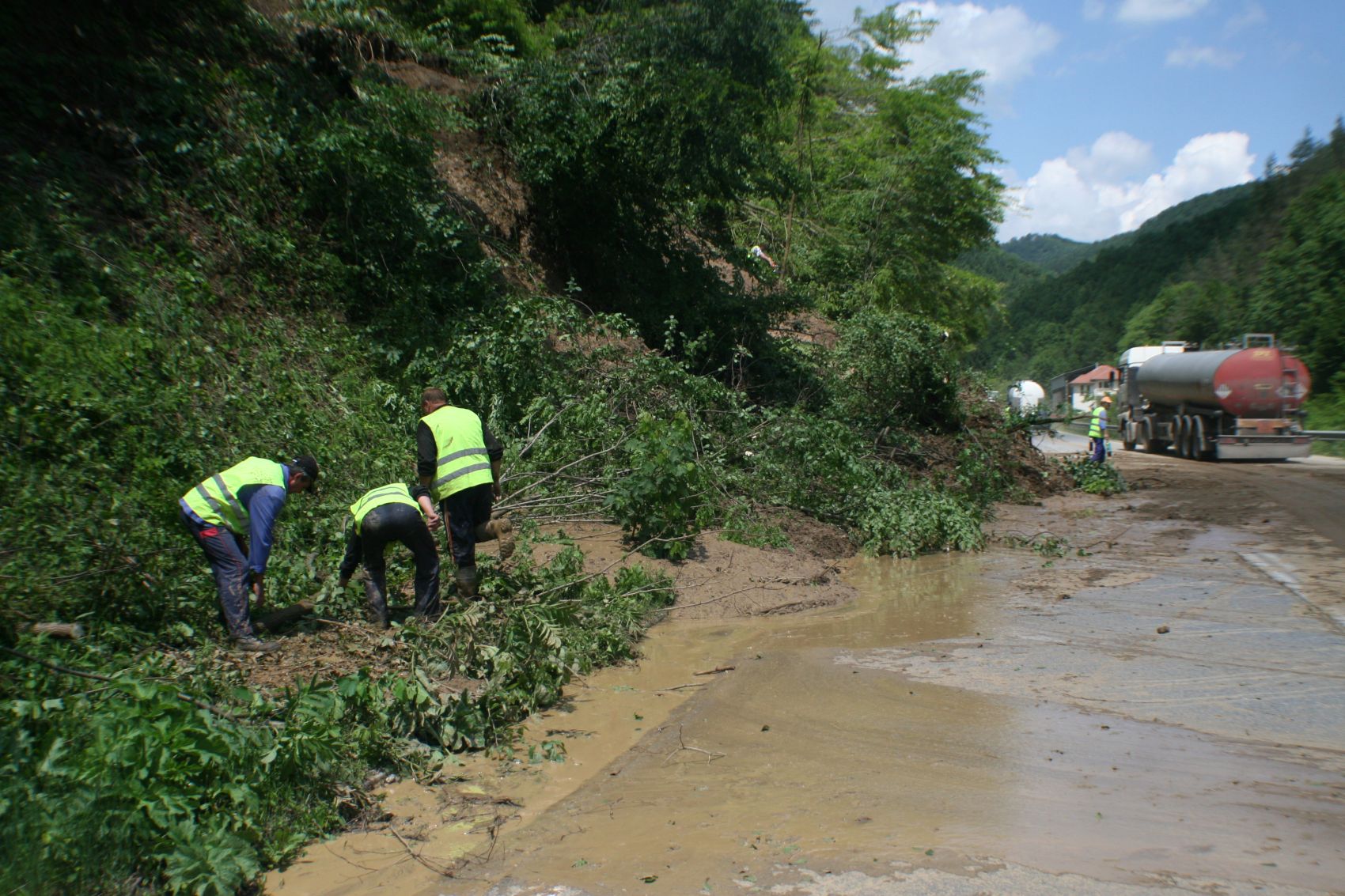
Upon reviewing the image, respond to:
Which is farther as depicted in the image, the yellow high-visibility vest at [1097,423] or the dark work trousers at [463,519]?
the yellow high-visibility vest at [1097,423]

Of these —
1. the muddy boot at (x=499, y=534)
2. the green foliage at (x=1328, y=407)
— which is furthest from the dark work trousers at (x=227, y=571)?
the green foliage at (x=1328, y=407)

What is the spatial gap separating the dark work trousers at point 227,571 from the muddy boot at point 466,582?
156 centimetres

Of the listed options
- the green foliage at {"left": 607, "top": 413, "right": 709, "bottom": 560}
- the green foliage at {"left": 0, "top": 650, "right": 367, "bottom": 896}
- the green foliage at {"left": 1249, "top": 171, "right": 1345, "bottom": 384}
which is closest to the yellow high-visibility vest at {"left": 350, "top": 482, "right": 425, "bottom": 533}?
the green foliage at {"left": 0, "top": 650, "right": 367, "bottom": 896}

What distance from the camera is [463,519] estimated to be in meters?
7.38

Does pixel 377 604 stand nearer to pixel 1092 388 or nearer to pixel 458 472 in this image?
pixel 458 472

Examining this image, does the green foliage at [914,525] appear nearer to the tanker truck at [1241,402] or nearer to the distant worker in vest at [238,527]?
the distant worker in vest at [238,527]

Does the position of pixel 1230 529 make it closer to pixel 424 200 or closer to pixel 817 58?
pixel 424 200

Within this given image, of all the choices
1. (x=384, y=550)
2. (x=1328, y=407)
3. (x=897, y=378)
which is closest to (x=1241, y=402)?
(x=897, y=378)

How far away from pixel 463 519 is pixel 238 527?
1609mm

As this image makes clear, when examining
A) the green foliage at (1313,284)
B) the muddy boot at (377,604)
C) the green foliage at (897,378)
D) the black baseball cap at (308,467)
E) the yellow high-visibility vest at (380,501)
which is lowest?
the muddy boot at (377,604)

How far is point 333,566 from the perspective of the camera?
25.1 ft

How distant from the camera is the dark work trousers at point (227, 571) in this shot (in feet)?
20.5

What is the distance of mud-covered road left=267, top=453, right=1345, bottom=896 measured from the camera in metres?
4.13

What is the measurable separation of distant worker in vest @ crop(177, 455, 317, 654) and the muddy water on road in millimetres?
2057
